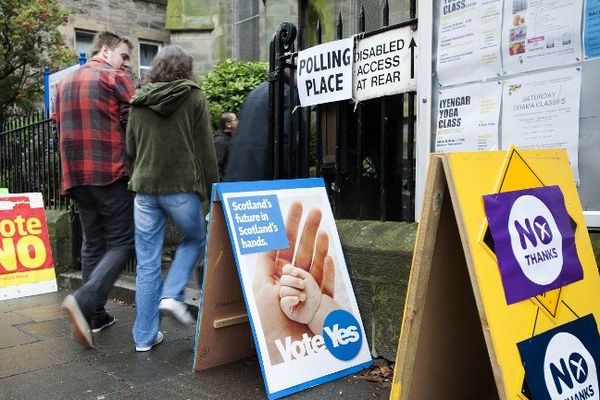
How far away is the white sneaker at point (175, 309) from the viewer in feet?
11.6

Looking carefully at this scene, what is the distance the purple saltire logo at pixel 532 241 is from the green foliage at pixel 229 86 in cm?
719

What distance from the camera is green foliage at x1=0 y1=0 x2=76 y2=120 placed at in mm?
10836

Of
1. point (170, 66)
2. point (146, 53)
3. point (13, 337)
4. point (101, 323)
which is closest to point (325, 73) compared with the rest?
point (170, 66)

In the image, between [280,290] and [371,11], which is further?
[371,11]

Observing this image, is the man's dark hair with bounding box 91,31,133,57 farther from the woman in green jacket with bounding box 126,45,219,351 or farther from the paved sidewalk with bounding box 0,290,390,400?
the paved sidewalk with bounding box 0,290,390,400

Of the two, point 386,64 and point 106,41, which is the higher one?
point 106,41

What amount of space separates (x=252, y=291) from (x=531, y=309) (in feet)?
4.76

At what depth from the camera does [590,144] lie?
113 inches

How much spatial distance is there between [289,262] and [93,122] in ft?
5.89

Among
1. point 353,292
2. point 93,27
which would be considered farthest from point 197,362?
point 93,27

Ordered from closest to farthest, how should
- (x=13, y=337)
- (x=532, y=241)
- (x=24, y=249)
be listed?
(x=532, y=241), (x=13, y=337), (x=24, y=249)

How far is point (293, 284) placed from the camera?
3.24 meters

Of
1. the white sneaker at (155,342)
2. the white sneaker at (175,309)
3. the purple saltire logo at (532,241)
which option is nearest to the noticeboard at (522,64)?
the purple saltire logo at (532,241)

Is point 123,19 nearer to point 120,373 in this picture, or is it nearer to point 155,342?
point 155,342
